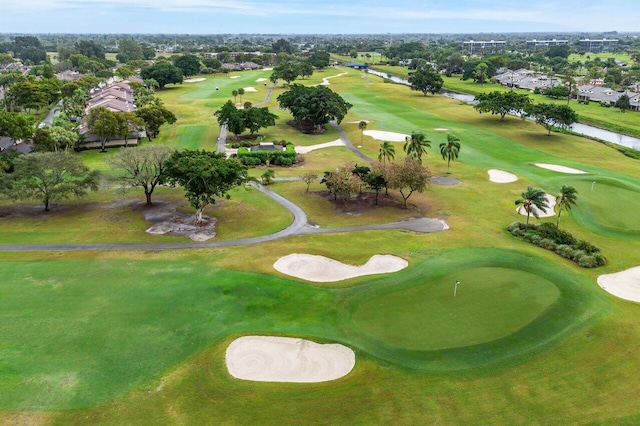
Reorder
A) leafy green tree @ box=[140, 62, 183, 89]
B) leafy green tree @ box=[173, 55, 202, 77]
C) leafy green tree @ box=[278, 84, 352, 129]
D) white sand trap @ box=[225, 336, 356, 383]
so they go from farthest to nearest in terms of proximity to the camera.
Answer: leafy green tree @ box=[173, 55, 202, 77] → leafy green tree @ box=[140, 62, 183, 89] → leafy green tree @ box=[278, 84, 352, 129] → white sand trap @ box=[225, 336, 356, 383]

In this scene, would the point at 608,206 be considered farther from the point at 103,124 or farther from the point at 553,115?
the point at 103,124

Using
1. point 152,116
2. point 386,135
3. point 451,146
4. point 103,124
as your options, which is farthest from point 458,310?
point 152,116

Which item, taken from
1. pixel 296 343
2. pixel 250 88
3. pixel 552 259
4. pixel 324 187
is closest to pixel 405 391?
pixel 296 343

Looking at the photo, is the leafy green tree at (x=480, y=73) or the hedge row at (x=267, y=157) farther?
the leafy green tree at (x=480, y=73)

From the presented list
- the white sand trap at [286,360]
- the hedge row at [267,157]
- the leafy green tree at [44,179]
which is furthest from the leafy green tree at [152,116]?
the white sand trap at [286,360]

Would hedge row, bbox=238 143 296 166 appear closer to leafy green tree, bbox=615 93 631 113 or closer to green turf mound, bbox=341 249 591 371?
green turf mound, bbox=341 249 591 371

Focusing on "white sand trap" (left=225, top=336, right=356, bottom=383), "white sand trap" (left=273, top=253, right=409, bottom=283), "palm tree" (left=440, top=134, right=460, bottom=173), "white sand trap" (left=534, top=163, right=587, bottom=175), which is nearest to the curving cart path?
"white sand trap" (left=273, top=253, right=409, bottom=283)

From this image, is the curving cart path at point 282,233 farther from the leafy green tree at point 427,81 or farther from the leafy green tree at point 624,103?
the leafy green tree at point 624,103
